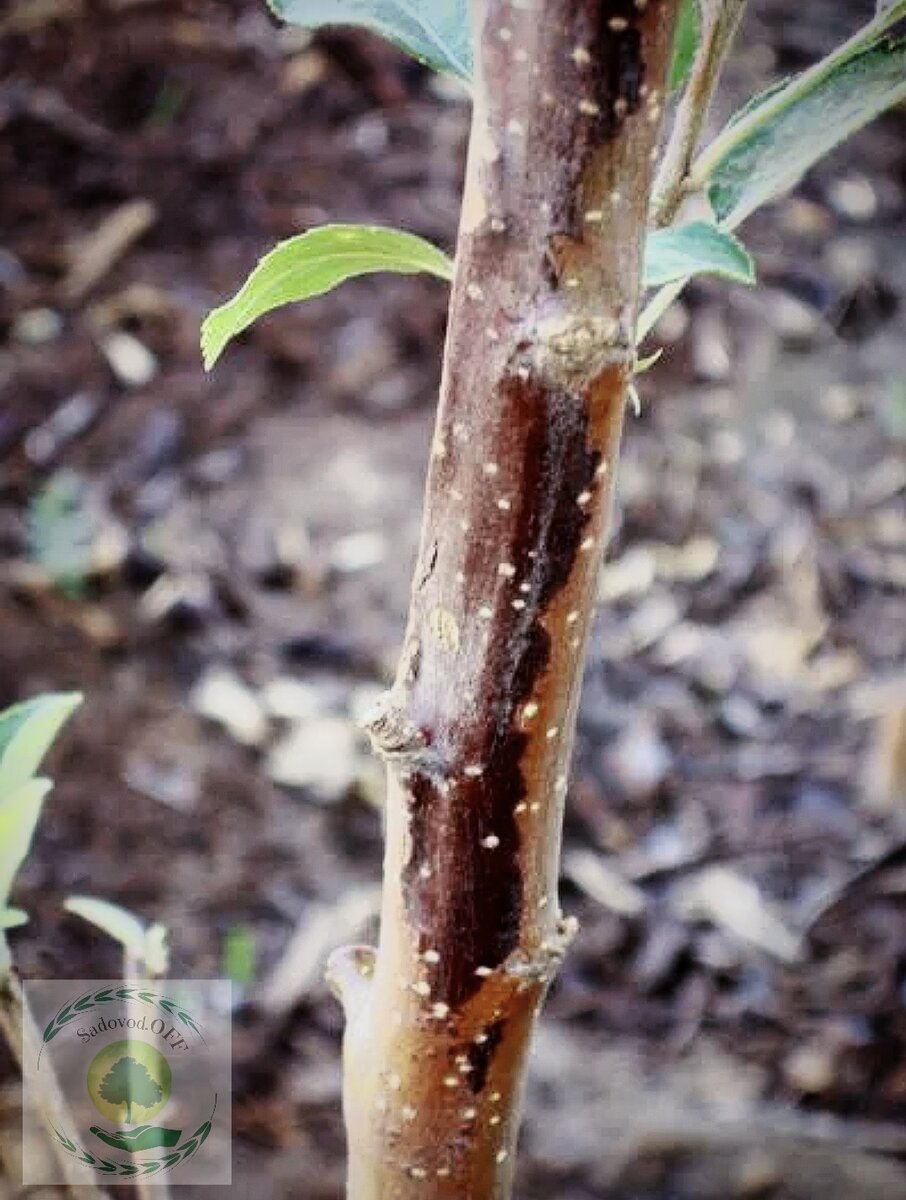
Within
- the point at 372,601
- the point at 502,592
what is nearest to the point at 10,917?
the point at 502,592

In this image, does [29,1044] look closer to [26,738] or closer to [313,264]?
[26,738]

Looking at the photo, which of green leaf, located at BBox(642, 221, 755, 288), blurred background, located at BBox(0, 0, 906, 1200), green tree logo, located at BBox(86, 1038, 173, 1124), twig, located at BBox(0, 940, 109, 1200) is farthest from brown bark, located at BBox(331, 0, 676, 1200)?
blurred background, located at BBox(0, 0, 906, 1200)

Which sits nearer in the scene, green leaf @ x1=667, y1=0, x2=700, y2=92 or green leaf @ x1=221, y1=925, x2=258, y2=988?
green leaf @ x1=667, y1=0, x2=700, y2=92

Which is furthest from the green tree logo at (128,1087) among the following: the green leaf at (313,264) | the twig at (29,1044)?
the green leaf at (313,264)

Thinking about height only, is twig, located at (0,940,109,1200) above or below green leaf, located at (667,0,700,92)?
below

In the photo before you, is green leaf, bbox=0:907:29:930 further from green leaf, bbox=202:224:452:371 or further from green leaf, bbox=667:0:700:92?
green leaf, bbox=667:0:700:92

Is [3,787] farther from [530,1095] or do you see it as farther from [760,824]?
[760,824]
